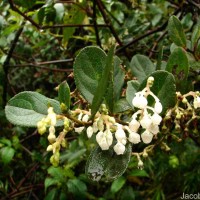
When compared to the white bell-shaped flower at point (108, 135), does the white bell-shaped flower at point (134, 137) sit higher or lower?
lower

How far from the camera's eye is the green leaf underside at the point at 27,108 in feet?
1.88

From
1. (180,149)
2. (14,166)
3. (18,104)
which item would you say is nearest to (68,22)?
(180,149)

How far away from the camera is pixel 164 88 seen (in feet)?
1.89

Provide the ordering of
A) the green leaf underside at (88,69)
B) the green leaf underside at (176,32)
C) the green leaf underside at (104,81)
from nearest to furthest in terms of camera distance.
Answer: the green leaf underside at (104,81) < the green leaf underside at (88,69) < the green leaf underside at (176,32)

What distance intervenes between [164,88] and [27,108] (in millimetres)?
233

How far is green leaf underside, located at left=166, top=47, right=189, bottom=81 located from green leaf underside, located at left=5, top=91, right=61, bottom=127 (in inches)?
9.0

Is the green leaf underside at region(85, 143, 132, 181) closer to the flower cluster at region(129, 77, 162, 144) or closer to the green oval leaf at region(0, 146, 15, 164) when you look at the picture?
the flower cluster at region(129, 77, 162, 144)

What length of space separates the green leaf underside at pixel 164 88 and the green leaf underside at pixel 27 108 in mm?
168

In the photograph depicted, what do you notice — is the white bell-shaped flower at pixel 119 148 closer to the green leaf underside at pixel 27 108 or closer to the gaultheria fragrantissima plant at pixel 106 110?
the gaultheria fragrantissima plant at pixel 106 110

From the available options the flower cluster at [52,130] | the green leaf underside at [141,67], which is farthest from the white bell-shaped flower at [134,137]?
the green leaf underside at [141,67]

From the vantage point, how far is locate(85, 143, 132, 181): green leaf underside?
22.5 inches

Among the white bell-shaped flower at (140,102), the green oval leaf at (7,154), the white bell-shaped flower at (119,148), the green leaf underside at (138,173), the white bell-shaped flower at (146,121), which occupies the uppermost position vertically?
the white bell-shaped flower at (140,102)

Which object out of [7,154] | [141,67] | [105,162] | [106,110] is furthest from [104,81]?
[7,154]

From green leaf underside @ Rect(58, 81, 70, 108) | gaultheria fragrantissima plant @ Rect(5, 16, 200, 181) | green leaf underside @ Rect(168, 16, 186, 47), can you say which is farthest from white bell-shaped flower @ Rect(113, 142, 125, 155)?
green leaf underside @ Rect(168, 16, 186, 47)
